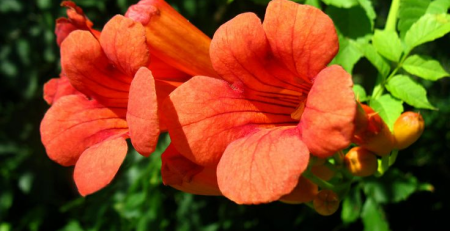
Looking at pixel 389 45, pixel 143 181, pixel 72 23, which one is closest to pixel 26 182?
pixel 143 181

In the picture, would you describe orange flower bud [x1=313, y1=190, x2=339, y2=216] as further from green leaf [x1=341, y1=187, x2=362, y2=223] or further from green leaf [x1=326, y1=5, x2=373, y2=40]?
green leaf [x1=341, y1=187, x2=362, y2=223]

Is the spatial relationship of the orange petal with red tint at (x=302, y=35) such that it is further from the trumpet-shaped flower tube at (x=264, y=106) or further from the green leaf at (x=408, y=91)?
the green leaf at (x=408, y=91)

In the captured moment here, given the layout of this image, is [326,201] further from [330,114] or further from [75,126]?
[75,126]

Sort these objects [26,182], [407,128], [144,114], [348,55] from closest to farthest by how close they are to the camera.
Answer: [144,114] < [407,128] < [348,55] < [26,182]

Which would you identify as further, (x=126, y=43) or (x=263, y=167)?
(x=126, y=43)

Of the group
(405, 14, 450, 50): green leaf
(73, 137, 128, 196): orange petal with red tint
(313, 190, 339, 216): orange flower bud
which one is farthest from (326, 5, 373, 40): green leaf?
(73, 137, 128, 196): orange petal with red tint

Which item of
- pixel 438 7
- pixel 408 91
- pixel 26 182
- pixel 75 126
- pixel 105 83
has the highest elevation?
pixel 438 7

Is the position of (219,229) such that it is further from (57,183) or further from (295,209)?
(57,183)
